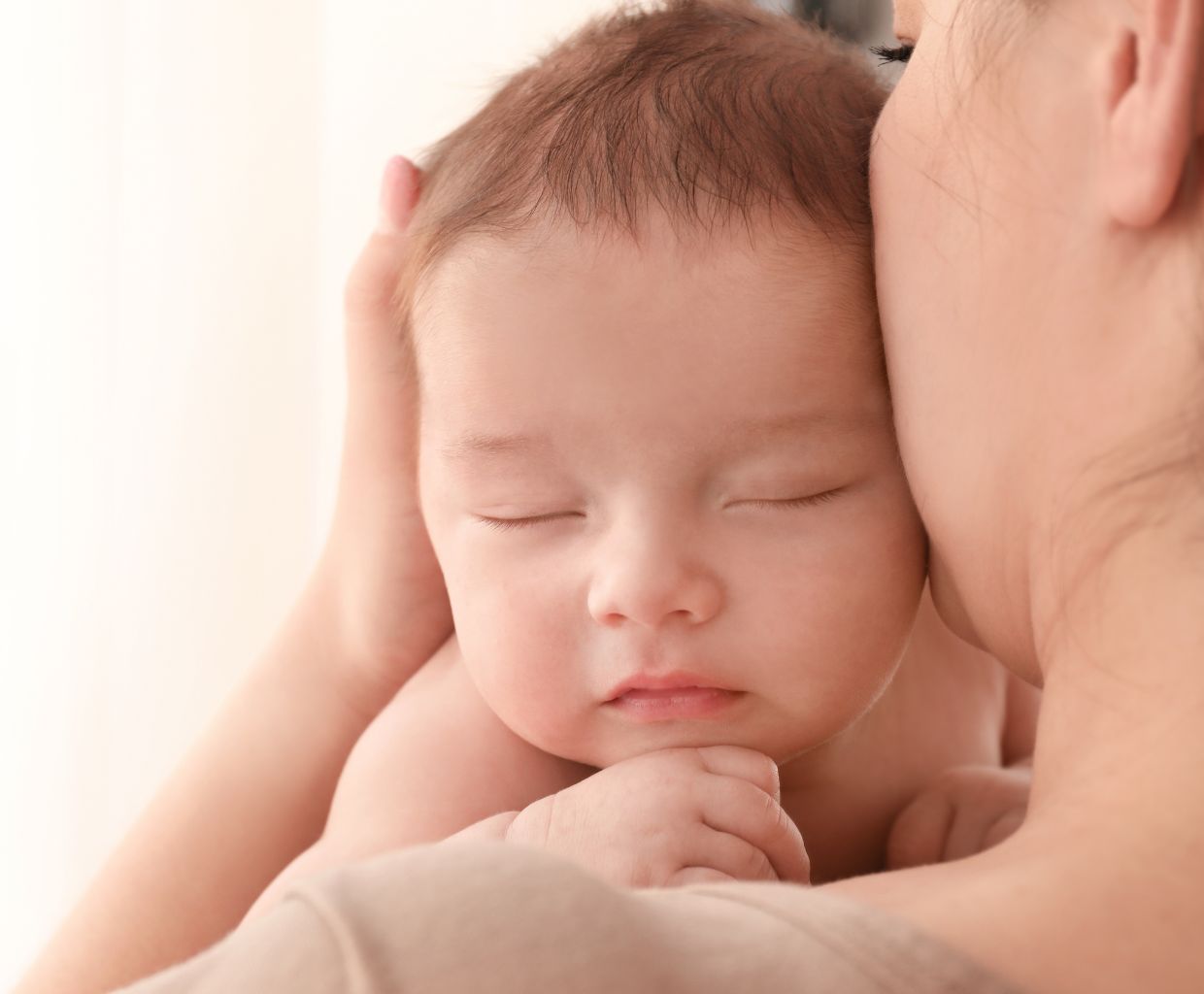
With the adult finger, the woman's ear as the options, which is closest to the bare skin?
the woman's ear

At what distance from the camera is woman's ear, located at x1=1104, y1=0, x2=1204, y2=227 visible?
2.21ft

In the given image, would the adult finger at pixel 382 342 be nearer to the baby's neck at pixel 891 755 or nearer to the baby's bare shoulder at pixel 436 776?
the baby's bare shoulder at pixel 436 776

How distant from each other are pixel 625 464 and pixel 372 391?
403 millimetres

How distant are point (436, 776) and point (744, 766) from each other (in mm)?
277

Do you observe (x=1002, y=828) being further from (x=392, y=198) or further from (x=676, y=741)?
(x=392, y=198)

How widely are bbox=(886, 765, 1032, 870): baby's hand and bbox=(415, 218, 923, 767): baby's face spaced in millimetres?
178

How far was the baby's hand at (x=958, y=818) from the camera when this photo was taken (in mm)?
1100

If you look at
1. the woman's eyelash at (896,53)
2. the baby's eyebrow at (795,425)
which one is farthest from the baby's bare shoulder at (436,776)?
the woman's eyelash at (896,53)

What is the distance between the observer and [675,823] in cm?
87

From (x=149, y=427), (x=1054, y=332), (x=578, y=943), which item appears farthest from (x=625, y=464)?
(x=149, y=427)

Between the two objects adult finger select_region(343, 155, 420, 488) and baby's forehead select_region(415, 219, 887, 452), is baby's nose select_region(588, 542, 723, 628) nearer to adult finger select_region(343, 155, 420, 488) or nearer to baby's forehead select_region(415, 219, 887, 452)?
baby's forehead select_region(415, 219, 887, 452)

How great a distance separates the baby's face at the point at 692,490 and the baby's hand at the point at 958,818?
0.18 meters

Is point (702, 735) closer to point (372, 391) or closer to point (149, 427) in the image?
point (372, 391)

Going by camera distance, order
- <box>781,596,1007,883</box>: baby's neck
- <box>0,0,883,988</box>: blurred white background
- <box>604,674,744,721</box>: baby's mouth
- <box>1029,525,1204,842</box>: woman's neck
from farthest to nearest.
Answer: <box>0,0,883,988</box>: blurred white background < <box>781,596,1007,883</box>: baby's neck < <box>604,674,744,721</box>: baby's mouth < <box>1029,525,1204,842</box>: woman's neck
